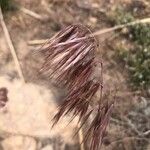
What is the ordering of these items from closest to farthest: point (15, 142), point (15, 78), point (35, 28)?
point (15, 142), point (15, 78), point (35, 28)

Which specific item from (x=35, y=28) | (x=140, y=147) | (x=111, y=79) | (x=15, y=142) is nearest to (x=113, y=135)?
(x=140, y=147)

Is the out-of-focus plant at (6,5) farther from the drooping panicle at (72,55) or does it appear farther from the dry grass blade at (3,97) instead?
the drooping panicle at (72,55)

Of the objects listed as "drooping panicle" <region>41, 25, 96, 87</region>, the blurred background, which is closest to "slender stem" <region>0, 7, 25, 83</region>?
the blurred background

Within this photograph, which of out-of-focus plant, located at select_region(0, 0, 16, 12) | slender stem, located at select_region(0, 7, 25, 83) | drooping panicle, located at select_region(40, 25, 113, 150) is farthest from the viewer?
out-of-focus plant, located at select_region(0, 0, 16, 12)

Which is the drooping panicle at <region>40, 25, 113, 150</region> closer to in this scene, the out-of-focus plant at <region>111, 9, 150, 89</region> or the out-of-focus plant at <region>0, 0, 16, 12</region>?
the out-of-focus plant at <region>111, 9, 150, 89</region>

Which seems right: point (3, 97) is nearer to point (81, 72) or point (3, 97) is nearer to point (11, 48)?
point (11, 48)

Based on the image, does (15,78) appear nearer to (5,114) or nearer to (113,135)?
(5,114)

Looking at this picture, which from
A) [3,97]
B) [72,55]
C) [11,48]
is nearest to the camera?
[72,55]

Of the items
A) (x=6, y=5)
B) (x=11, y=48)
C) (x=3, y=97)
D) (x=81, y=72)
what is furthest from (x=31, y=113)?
(x=81, y=72)
